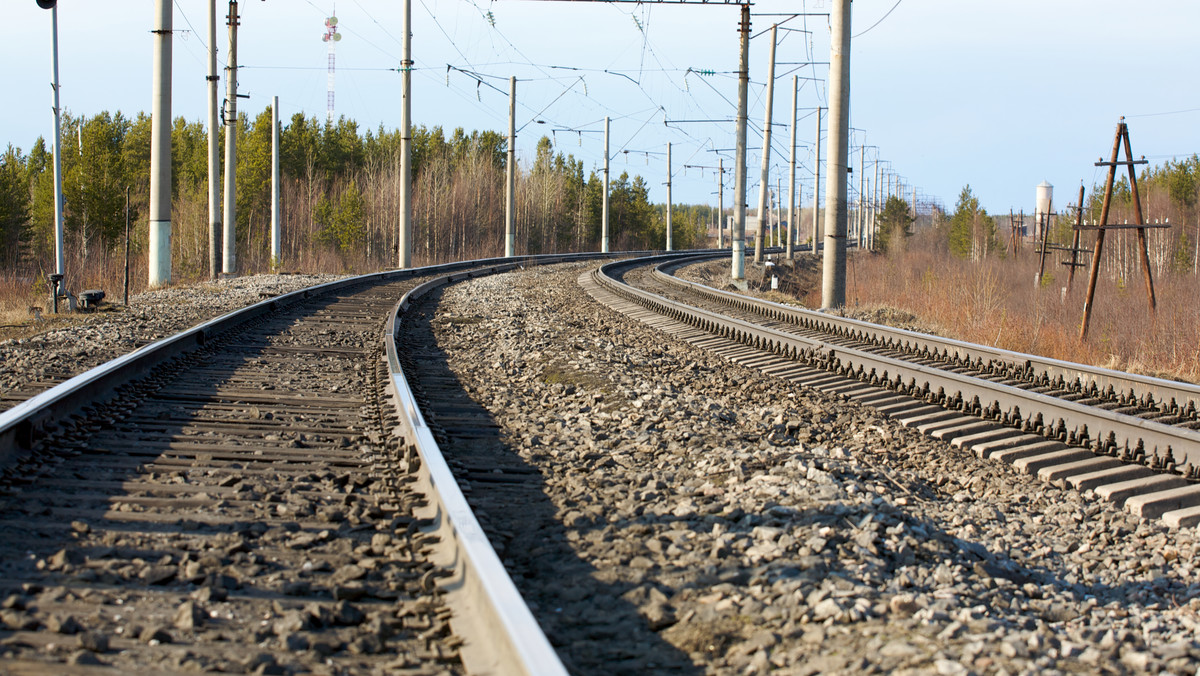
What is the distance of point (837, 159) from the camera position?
1526 cm

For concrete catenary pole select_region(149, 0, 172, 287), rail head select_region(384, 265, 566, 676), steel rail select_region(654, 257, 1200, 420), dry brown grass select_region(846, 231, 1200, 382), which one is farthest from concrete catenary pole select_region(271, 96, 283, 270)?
rail head select_region(384, 265, 566, 676)

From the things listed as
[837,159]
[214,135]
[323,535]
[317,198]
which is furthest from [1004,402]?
[317,198]

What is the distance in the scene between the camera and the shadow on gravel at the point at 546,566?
306 cm

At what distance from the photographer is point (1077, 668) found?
2.87m

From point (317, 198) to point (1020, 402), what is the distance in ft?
232

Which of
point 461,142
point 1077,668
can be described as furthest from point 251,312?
point 461,142

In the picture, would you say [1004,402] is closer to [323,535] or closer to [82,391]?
[323,535]

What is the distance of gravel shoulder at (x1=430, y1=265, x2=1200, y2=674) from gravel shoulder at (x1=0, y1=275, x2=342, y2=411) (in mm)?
3351

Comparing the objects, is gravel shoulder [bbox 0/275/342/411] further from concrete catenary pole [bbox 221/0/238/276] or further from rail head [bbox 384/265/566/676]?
concrete catenary pole [bbox 221/0/238/276]

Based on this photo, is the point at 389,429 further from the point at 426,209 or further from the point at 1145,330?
the point at 426,209

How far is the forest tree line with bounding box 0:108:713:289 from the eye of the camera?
198 feet

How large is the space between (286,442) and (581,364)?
4.19m

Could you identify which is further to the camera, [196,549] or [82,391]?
[82,391]

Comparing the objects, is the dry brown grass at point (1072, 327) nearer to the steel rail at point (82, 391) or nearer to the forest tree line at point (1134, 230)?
the steel rail at point (82, 391)
